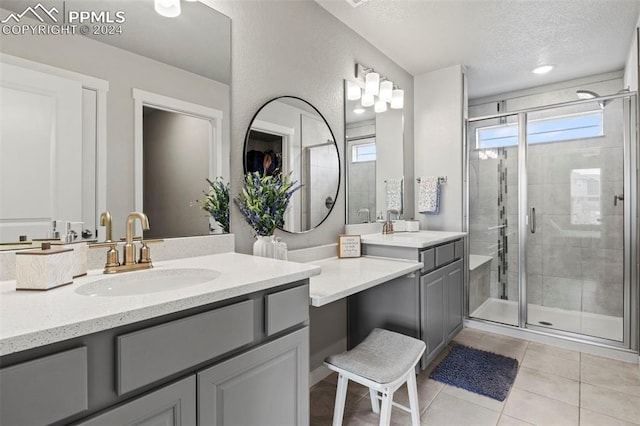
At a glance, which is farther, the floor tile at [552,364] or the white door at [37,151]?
the floor tile at [552,364]

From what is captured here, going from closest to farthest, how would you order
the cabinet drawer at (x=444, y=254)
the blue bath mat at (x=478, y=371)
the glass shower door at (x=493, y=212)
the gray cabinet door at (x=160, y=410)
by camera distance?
the gray cabinet door at (x=160, y=410) < the blue bath mat at (x=478, y=371) < the cabinet drawer at (x=444, y=254) < the glass shower door at (x=493, y=212)

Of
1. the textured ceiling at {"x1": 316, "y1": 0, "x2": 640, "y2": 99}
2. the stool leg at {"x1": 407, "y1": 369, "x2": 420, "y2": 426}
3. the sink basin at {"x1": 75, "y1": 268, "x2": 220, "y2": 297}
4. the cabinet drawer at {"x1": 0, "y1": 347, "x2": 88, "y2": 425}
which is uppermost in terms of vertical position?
the textured ceiling at {"x1": 316, "y1": 0, "x2": 640, "y2": 99}

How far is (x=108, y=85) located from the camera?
121 centimetres

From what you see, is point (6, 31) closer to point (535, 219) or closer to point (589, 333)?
point (535, 219)

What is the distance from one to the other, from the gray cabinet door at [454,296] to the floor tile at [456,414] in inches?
28.1

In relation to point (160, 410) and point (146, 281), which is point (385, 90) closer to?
point (146, 281)

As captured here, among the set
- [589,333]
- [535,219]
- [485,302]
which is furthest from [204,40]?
[589,333]

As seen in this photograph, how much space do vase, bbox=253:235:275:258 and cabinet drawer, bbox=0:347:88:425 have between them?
0.90m

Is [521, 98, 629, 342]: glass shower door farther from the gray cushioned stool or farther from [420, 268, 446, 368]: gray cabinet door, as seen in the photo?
the gray cushioned stool

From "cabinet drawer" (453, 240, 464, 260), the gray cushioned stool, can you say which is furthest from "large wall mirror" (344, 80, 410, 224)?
the gray cushioned stool

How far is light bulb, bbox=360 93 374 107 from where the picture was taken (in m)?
2.56

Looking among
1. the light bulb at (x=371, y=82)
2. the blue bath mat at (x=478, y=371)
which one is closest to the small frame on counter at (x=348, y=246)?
the blue bath mat at (x=478, y=371)

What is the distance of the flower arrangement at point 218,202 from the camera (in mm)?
1550

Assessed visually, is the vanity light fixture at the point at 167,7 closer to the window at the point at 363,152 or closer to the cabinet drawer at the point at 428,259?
the window at the point at 363,152
